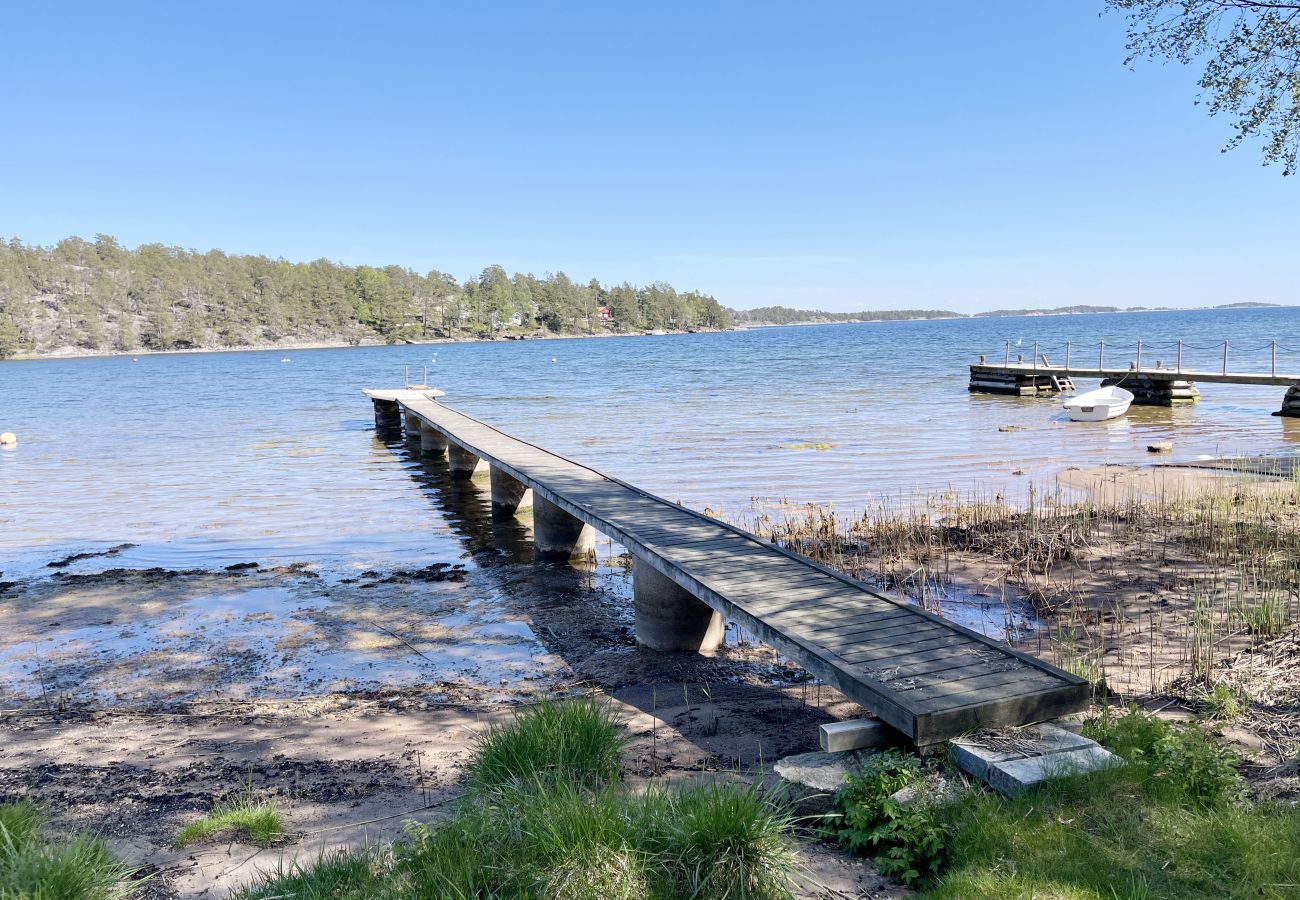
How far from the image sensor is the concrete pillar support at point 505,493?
14.2 meters

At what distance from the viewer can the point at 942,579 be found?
9.09 meters

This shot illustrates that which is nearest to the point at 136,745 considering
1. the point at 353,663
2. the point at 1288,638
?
the point at 353,663

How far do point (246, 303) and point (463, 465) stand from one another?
134 m

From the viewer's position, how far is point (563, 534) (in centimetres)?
1141

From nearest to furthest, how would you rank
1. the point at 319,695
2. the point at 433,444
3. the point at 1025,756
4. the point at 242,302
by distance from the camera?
the point at 1025,756 → the point at 319,695 → the point at 433,444 → the point at 242,302

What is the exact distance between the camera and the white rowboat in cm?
2567

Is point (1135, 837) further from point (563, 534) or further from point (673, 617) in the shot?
point (563, 534)

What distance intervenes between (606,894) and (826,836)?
1225mm

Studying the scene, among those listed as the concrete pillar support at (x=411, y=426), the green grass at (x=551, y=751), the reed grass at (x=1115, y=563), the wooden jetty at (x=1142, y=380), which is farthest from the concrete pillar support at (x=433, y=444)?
the wooden jetty at (x=1142, y=380)

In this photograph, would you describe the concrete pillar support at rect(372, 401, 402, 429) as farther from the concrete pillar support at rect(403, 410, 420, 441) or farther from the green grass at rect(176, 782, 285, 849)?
the green grass at rect(176, 782, 285, 849)

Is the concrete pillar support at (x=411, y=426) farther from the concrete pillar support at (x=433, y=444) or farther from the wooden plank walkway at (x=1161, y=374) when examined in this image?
the wooden plank walkway at (x=1161, y=374)

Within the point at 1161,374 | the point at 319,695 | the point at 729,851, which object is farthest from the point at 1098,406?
the point at 729,851

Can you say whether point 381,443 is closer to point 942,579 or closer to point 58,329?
point 942,579

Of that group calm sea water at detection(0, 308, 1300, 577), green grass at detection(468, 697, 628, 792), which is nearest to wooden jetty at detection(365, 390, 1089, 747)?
green grass at detection(468, 697, 628, 792)
